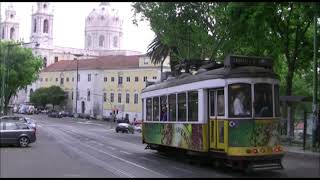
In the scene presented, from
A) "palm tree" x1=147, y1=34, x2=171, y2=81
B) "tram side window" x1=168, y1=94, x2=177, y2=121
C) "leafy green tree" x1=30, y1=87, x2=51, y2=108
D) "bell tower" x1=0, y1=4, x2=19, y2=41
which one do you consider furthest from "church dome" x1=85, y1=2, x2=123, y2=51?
"tram side window" x1=168, y1=94, x2=177, y2=121

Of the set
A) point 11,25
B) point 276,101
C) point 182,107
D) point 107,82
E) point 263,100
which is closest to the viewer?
point 263,100

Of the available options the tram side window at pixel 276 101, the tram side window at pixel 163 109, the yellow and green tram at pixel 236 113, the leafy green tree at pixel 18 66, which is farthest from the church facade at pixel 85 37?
the tram side window at pixel 276 101

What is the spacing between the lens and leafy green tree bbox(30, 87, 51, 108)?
469 feet

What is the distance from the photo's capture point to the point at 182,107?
2195 cm

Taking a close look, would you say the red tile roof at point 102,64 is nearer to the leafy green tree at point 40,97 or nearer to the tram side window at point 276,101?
the leafy green tree at point 40,97

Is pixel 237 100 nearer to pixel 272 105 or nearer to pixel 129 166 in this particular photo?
pixel 272 105

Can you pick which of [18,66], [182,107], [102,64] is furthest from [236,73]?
[102,64]

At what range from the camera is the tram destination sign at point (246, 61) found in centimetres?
1925

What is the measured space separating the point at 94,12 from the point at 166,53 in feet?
338

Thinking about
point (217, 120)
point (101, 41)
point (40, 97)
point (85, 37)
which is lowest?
point (217, 120)

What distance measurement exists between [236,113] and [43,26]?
15375 centimetres

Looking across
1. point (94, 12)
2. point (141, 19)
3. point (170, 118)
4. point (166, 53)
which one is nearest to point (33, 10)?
point (94, 12)

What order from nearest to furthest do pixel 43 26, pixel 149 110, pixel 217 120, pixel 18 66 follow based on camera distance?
pixel 217 120 → pixel 149 110 → pixel 18 66 → pixel 43 26

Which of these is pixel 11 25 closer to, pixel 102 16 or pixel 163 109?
pixel 102 16
